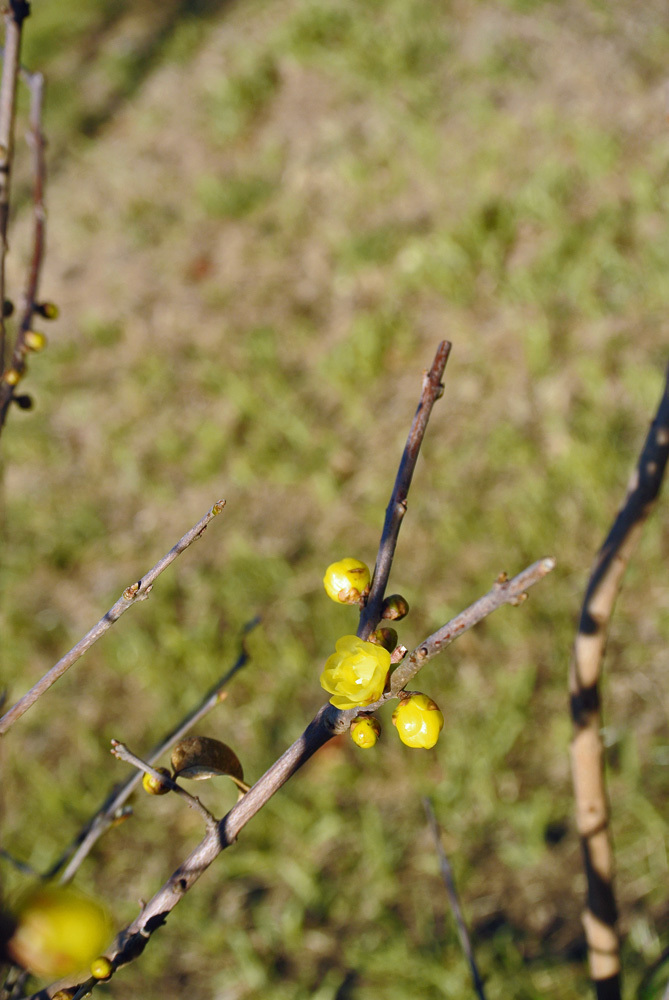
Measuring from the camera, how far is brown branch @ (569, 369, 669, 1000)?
115 centimetres

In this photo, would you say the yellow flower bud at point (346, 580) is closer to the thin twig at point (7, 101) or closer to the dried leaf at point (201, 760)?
the dried leaf at point (201, 760)

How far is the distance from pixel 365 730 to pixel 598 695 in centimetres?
62

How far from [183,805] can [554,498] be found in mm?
1654

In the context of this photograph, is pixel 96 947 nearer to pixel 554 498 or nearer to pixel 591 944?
pixel 591 944

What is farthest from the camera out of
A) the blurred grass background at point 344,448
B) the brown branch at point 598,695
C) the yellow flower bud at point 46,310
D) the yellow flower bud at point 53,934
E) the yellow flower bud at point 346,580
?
the blurred grass background at point 344,448

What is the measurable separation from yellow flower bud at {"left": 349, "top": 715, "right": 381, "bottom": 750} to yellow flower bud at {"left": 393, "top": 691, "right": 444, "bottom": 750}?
0.07 ft

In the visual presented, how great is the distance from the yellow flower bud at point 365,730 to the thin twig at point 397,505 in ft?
0.30

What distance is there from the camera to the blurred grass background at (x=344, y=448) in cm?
220

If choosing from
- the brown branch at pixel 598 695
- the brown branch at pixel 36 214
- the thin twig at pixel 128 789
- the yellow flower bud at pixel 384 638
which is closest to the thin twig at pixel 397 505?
the yellow flower bud at pixel 384 638

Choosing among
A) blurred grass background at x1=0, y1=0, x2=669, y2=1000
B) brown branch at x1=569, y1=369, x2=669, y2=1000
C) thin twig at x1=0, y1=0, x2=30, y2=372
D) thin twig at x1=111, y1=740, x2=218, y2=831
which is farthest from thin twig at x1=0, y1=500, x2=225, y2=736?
blurred grass background at x1=0, y1=0, x2=669, y2=1000

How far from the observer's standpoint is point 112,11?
5508 mm

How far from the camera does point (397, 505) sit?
82 cm

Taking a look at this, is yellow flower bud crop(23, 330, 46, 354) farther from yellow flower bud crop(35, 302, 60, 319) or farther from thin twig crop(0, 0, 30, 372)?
thin twig crop(0, 0, 30, 372)

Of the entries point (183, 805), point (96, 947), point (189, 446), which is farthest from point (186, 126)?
point (96, 947)
